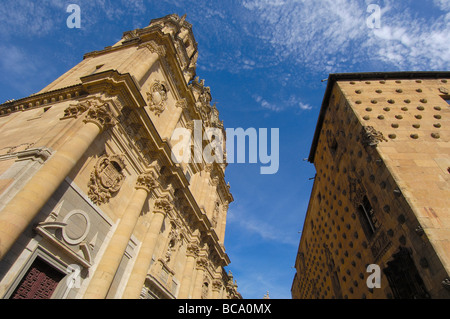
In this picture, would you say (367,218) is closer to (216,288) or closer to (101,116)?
(101,116)

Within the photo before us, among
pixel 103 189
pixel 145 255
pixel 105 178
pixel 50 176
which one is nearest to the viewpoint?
pixel 50 176

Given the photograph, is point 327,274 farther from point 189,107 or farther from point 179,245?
point 189,107

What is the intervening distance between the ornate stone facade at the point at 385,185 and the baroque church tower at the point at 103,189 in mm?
9651

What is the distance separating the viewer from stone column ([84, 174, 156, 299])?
33.5 feet

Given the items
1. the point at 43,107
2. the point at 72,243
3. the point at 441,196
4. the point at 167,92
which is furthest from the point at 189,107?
the point at 441,196

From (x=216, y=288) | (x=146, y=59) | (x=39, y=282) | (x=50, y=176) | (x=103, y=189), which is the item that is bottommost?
(x=39, y=282)

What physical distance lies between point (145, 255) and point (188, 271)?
596 cm

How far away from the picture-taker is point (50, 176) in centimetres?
873

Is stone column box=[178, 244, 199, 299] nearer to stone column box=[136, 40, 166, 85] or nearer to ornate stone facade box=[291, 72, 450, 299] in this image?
ornate stone facade box=[291, 72, 450, 299]

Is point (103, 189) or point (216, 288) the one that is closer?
point (103, 189)

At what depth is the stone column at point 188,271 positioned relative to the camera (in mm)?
17312

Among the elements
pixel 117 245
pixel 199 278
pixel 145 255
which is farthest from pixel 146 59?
pixel 199 278

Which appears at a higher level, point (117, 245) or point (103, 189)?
point (103, 189)

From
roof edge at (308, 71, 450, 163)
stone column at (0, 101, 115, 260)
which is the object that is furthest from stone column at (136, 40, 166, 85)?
roof edge at (308, 71, 450, 163)
